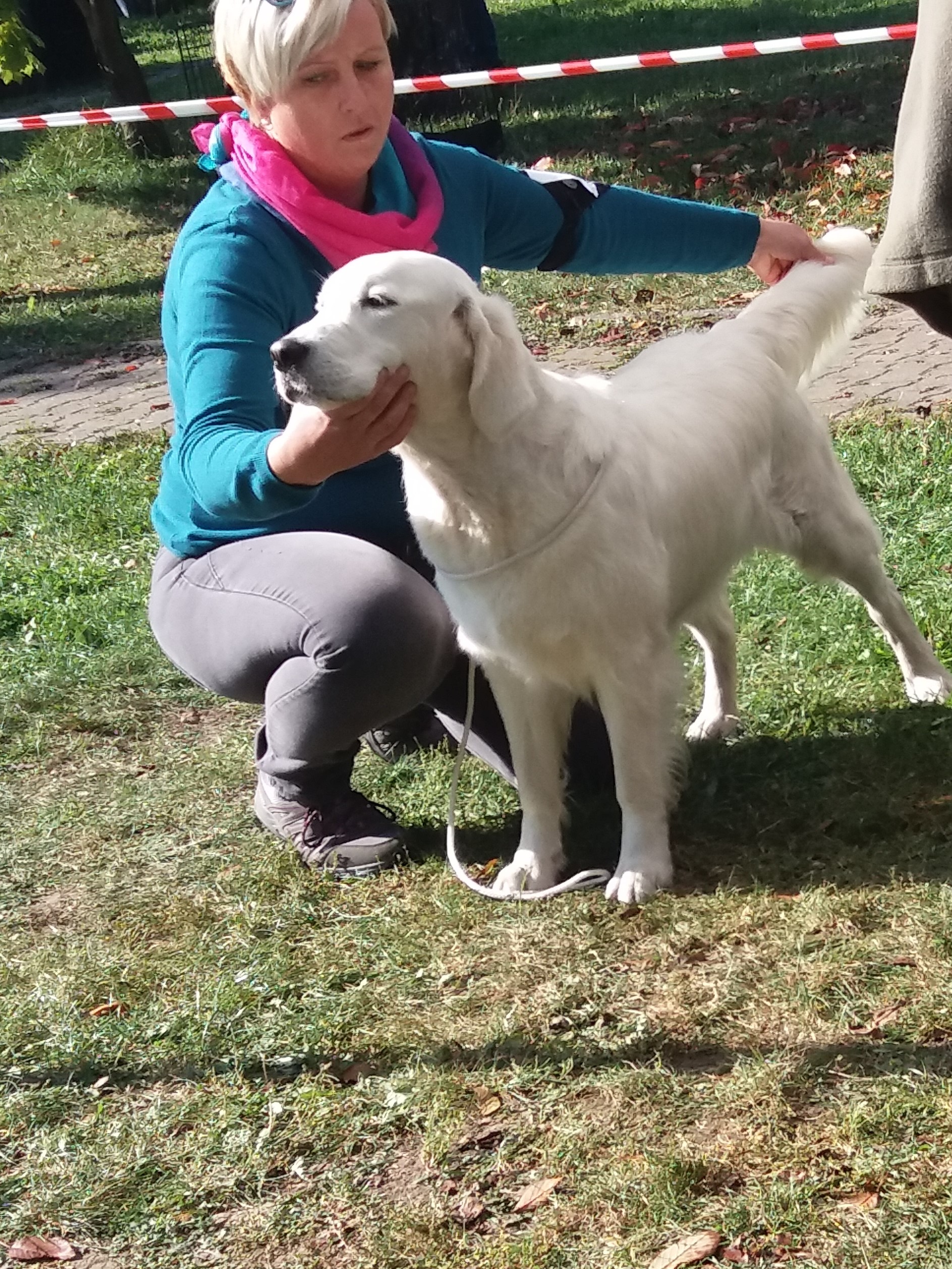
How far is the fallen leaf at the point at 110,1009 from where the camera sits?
3.01m

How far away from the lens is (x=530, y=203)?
3.55m

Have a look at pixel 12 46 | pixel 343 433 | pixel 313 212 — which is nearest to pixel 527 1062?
pixel 343 433

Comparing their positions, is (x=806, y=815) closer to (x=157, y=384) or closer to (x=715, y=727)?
(x=715, y=727)

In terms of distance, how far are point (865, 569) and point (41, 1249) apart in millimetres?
2453

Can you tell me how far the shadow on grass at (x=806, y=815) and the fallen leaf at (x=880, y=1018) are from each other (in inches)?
17.3

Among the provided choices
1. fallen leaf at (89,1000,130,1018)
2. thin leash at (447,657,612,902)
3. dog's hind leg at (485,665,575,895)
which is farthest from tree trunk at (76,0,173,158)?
fallen leaf at (89,1000,130,1018)

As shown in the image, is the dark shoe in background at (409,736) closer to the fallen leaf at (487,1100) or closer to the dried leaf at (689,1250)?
the fallen leaf at (487,1100)

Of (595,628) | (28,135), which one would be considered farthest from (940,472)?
(28,135)

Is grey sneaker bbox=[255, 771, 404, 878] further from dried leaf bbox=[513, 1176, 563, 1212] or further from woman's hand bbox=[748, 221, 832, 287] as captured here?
woman's hand bbox=[748, 221, 832, 287]

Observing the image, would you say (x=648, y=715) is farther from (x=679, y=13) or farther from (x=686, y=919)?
(x=679, y=13)

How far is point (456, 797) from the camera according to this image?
368 cm

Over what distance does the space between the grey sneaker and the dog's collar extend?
0.79 metres

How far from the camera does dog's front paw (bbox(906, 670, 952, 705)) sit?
12.2 feet

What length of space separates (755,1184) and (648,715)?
1.14 meters
